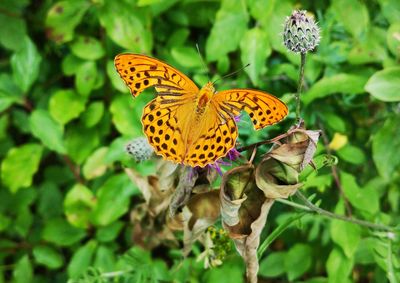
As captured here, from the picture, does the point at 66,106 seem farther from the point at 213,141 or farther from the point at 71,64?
the point at 213,141

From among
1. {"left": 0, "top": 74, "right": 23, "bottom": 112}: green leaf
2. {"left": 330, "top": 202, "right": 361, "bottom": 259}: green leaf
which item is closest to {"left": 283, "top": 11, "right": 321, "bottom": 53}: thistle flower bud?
{"left": 330, "top": 202, "right": 361, "bottom": 259}: green leaf

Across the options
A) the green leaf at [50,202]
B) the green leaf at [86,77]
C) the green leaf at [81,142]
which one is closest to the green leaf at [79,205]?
the green leaf at [81,142]

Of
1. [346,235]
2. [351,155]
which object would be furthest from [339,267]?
[351,155]

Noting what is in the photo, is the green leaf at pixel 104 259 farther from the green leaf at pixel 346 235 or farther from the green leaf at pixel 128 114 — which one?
the green leaf at pixel 346 235

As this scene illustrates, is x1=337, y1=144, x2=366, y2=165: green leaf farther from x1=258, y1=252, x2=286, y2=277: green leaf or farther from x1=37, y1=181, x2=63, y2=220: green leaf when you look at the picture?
x1=37, y1=181, x2=63, y2=220: green leaf

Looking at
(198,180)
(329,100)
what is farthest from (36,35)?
(198,180)

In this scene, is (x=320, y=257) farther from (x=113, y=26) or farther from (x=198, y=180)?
(x=113, y=26)
